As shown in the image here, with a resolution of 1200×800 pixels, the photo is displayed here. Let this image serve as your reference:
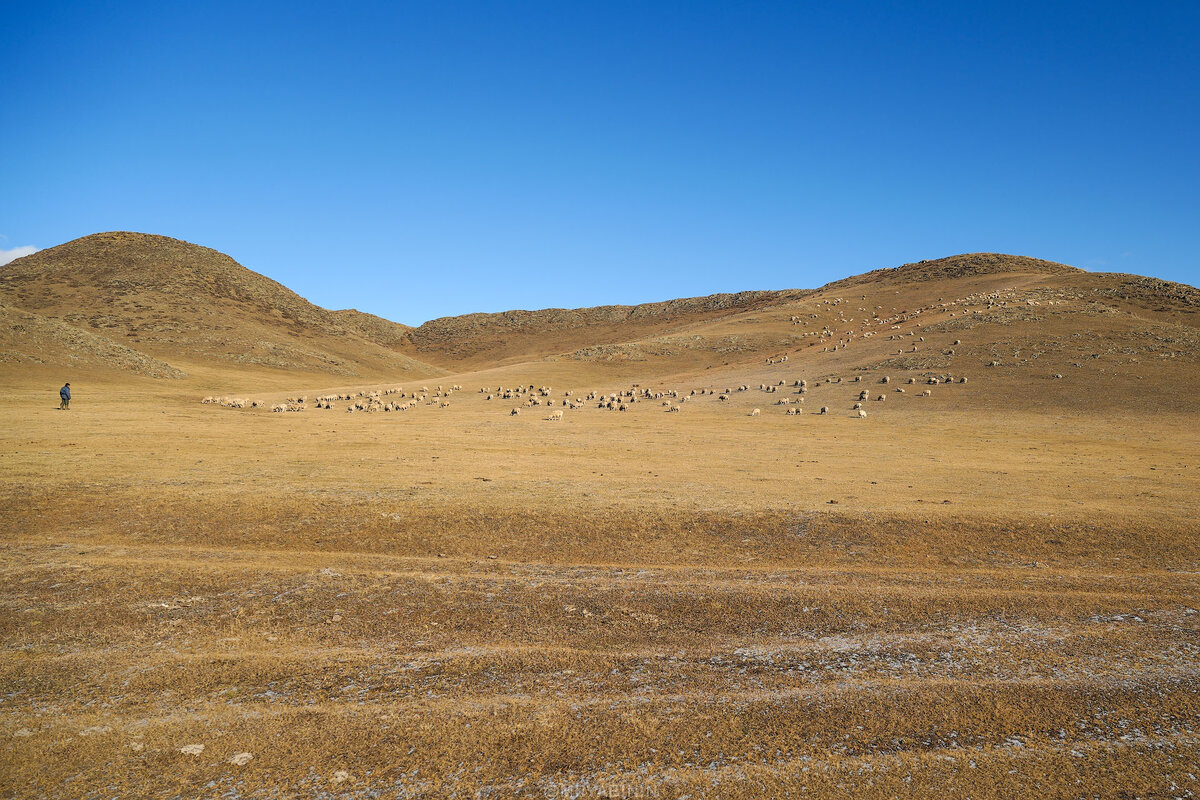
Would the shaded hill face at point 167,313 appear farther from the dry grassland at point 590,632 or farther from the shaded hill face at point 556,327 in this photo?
the dry grassland at point 590,632

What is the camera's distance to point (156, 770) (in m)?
5.54

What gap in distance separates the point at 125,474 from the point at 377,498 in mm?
7591

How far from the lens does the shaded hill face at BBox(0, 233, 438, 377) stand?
5859 centimetres

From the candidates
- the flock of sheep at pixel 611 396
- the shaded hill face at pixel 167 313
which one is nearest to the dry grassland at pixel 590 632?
the flock of sheep at pixel 611 396

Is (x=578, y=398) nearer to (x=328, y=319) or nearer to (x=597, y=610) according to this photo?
(x=597, y=610)

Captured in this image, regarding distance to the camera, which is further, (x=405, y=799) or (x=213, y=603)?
(x=213, y=603)

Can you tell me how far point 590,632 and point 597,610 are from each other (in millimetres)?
818

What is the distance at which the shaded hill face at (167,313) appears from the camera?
192 ft

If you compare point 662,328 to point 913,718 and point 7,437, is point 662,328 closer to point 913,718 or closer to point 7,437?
point 7,437

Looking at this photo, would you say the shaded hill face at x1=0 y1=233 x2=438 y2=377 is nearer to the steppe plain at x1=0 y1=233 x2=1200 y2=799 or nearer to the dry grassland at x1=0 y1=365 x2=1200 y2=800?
the steppe plain at x1=0 y1=233 x2=1200 y2=799

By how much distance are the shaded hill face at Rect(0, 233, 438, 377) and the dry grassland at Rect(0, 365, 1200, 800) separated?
54.2m

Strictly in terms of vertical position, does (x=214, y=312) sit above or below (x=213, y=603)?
above

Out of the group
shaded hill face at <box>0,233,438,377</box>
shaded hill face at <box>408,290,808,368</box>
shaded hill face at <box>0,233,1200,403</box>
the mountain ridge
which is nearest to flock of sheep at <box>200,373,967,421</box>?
shaded hill face at <box>0,233,1200,403</box>

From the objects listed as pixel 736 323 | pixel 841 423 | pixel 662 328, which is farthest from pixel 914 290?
pixel 841 423
